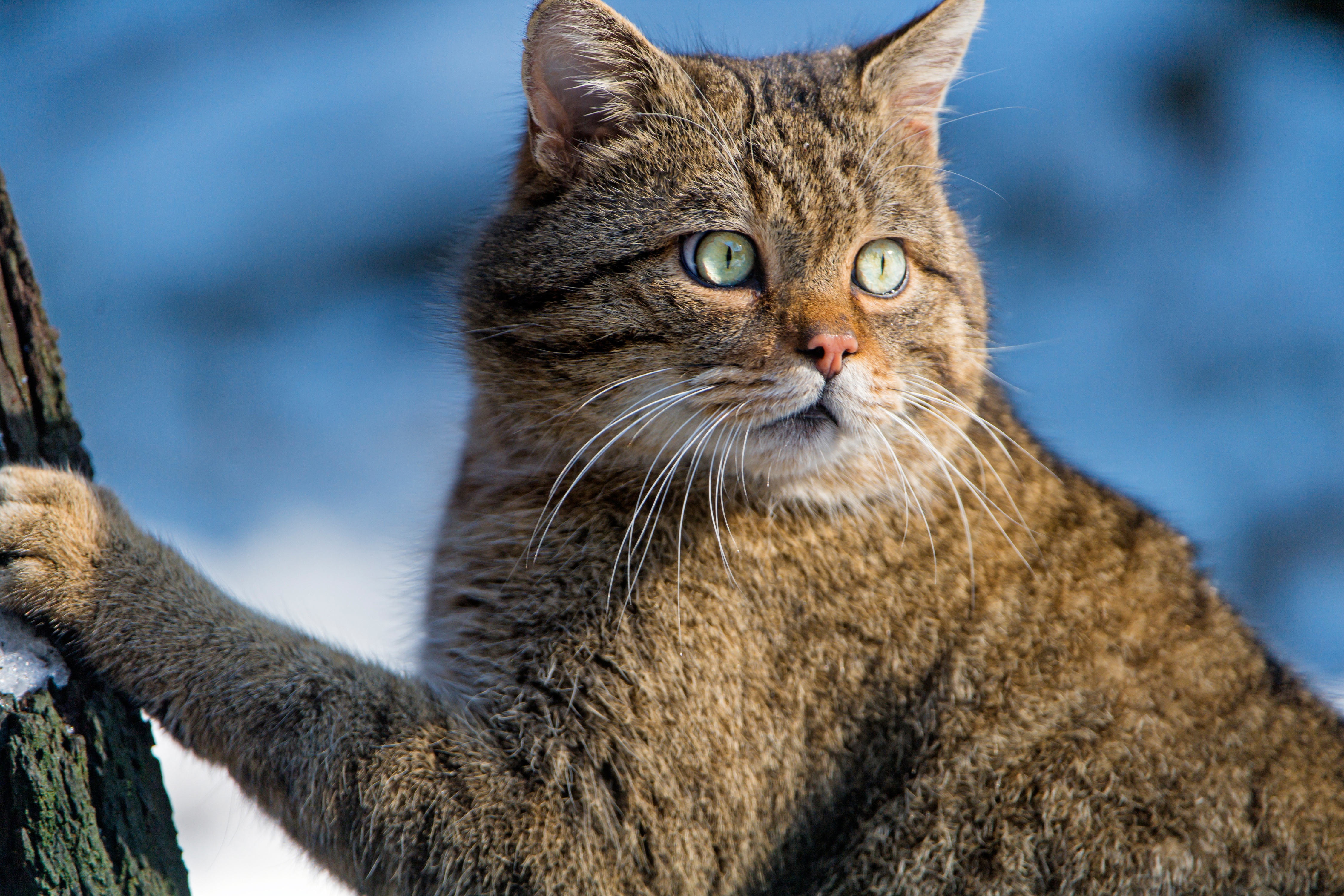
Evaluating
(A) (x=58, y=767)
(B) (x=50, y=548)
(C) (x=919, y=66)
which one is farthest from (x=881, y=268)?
(A) (x=58, y=767)

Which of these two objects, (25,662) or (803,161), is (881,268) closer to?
(803,161)

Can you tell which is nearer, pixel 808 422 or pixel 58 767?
pixel 58 767

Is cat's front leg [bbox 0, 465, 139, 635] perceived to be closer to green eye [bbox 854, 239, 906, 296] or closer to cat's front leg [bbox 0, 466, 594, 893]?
Answer: cat's front leg [bbox 0, 466, 594, 893]

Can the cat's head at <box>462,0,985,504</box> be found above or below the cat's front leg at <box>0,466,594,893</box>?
above

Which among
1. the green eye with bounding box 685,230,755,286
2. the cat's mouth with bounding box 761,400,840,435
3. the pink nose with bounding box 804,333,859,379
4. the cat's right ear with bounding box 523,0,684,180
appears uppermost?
the cat's right ear with bounding box 523,0,684,180

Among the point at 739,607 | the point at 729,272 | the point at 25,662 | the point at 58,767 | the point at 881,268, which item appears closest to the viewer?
the point at 58,767

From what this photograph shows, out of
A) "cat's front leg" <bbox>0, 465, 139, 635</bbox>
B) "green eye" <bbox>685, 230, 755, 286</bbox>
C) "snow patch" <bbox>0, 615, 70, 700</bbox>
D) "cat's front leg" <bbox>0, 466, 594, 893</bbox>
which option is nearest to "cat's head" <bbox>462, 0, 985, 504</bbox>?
"green eye" <bbox>685, 230, 755, 286</bbox>

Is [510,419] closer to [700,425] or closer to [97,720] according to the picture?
[700,425]
